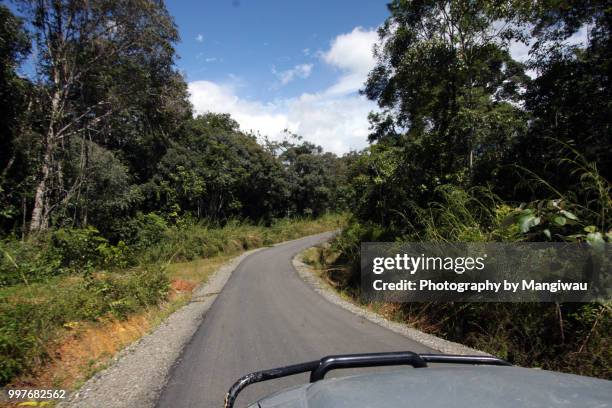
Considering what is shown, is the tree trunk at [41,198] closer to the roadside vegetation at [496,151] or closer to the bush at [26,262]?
the bush at [26,262]

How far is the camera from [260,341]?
6.04 meters

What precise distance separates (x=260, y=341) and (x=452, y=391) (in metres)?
5.01

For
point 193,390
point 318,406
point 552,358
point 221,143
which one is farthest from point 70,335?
point 221,143

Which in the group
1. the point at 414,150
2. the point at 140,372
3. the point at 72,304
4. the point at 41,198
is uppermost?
the point at 414,150

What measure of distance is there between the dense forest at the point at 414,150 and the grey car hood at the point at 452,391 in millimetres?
2943

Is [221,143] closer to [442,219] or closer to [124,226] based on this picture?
[124,226]

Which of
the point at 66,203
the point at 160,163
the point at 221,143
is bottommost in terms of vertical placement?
the point at 66,203

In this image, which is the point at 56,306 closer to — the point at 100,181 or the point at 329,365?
the point at 329,365

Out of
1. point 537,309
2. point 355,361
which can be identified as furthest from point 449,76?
point 355,361

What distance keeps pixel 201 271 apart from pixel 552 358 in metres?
14.0

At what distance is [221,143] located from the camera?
2923 centimetres

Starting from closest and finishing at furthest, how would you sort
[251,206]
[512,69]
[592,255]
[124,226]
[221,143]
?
[592,255], [512,69], [124,226], [221,143], [251,206]

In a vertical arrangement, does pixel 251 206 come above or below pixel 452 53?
below

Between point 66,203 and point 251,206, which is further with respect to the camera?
point 251,206
